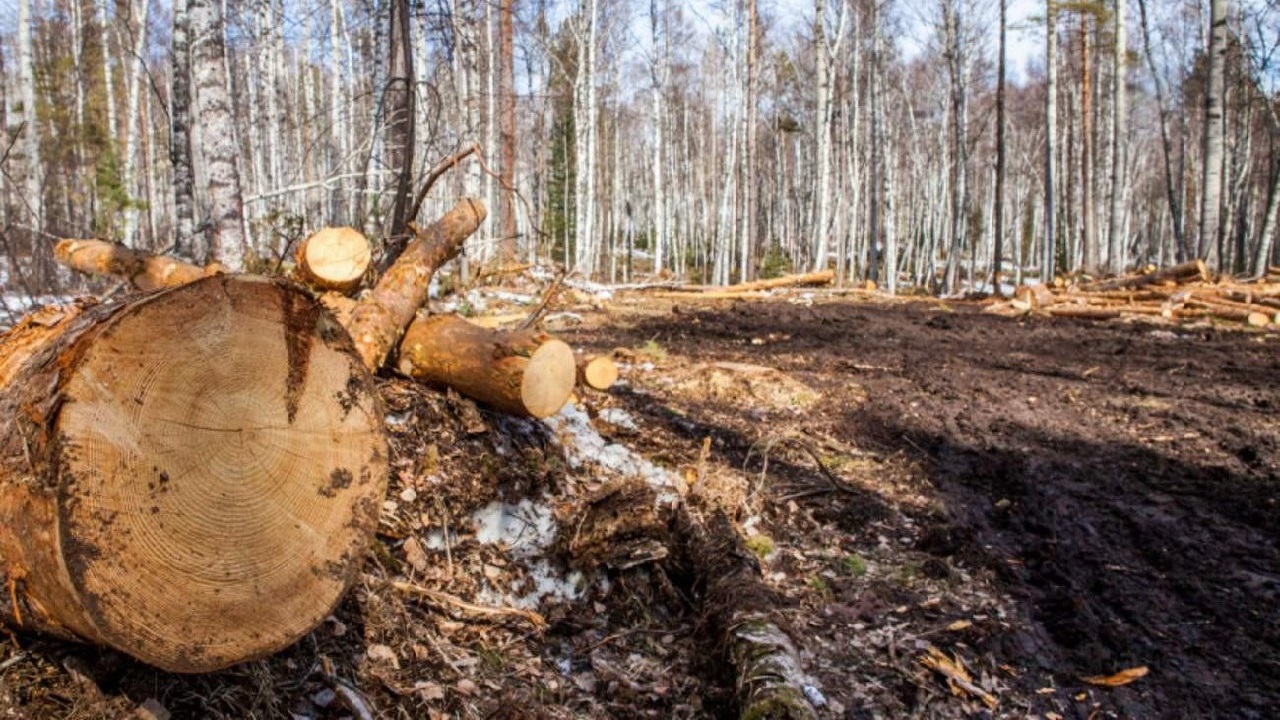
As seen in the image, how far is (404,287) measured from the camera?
4328mm

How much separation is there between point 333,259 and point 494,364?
1.37m

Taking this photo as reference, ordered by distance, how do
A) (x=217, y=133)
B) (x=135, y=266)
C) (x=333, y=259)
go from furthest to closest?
1. (x=217, y=133)
2. (x=135, y=266)
3. (x=333, y=259)

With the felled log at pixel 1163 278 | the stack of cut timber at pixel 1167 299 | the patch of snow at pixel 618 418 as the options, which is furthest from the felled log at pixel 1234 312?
the patch of snow at pixel 618 418

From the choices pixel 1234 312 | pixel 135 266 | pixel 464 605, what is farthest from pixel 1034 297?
pixel 135 266

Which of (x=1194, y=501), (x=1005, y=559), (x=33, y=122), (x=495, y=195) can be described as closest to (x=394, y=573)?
(x=1005, y=559)

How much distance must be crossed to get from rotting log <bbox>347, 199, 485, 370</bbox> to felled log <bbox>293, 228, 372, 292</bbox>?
262 millimetres

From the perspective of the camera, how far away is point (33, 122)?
13938mm

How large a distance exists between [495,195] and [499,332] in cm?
1688

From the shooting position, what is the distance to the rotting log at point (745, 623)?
8.30ft

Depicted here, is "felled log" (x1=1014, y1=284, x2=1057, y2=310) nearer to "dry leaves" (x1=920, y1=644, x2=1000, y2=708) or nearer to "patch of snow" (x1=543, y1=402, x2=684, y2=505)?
"patch of snow" (x1=543, y1=402, x2=684, y2=505)

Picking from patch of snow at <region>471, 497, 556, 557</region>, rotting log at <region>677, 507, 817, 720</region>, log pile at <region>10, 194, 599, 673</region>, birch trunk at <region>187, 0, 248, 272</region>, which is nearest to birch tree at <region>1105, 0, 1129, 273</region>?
rotting log at <region>677, 507, 817, 720</region>

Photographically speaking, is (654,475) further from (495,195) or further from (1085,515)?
(495,195)

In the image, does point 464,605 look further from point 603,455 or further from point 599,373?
point 599,373

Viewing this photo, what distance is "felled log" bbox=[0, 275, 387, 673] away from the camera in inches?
68.9
